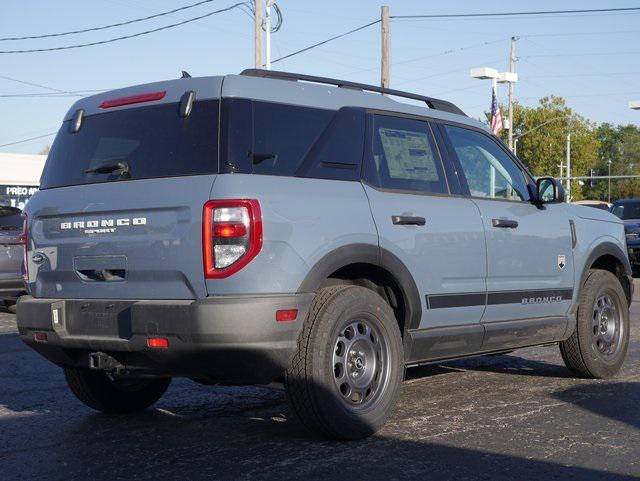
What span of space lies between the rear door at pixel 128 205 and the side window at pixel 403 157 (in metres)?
1.14

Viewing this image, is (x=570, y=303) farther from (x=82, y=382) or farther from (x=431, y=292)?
(x=82, y=382)

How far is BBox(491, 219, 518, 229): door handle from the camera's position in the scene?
622 cm

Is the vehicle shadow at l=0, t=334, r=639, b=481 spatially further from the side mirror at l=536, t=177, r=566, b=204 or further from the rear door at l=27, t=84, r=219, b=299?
the side mirror at l=536, t=177, r=566, b=204

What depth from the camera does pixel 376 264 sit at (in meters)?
5.31

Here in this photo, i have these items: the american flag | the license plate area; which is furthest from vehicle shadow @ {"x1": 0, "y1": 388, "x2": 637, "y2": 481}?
the american flag

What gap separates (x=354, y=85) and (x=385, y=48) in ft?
72.2

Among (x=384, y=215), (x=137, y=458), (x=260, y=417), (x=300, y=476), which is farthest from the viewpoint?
(x=260, y=417)

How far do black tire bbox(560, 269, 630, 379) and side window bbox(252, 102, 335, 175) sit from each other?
9.74 ft

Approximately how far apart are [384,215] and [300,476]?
5.50 feet

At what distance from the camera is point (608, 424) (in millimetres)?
5629

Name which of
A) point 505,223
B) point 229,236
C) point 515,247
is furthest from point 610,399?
point 229,236

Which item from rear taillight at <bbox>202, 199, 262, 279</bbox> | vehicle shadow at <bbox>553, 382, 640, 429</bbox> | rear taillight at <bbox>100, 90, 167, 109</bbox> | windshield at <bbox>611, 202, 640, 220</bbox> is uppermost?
rear taillight at <bbox>100, 90, 167, 109</bbox>

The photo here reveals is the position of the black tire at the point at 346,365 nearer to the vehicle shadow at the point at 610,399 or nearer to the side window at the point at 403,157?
the side window at the point at 403,157

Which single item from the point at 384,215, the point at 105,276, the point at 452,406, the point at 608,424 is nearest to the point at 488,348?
the point at 452,406
